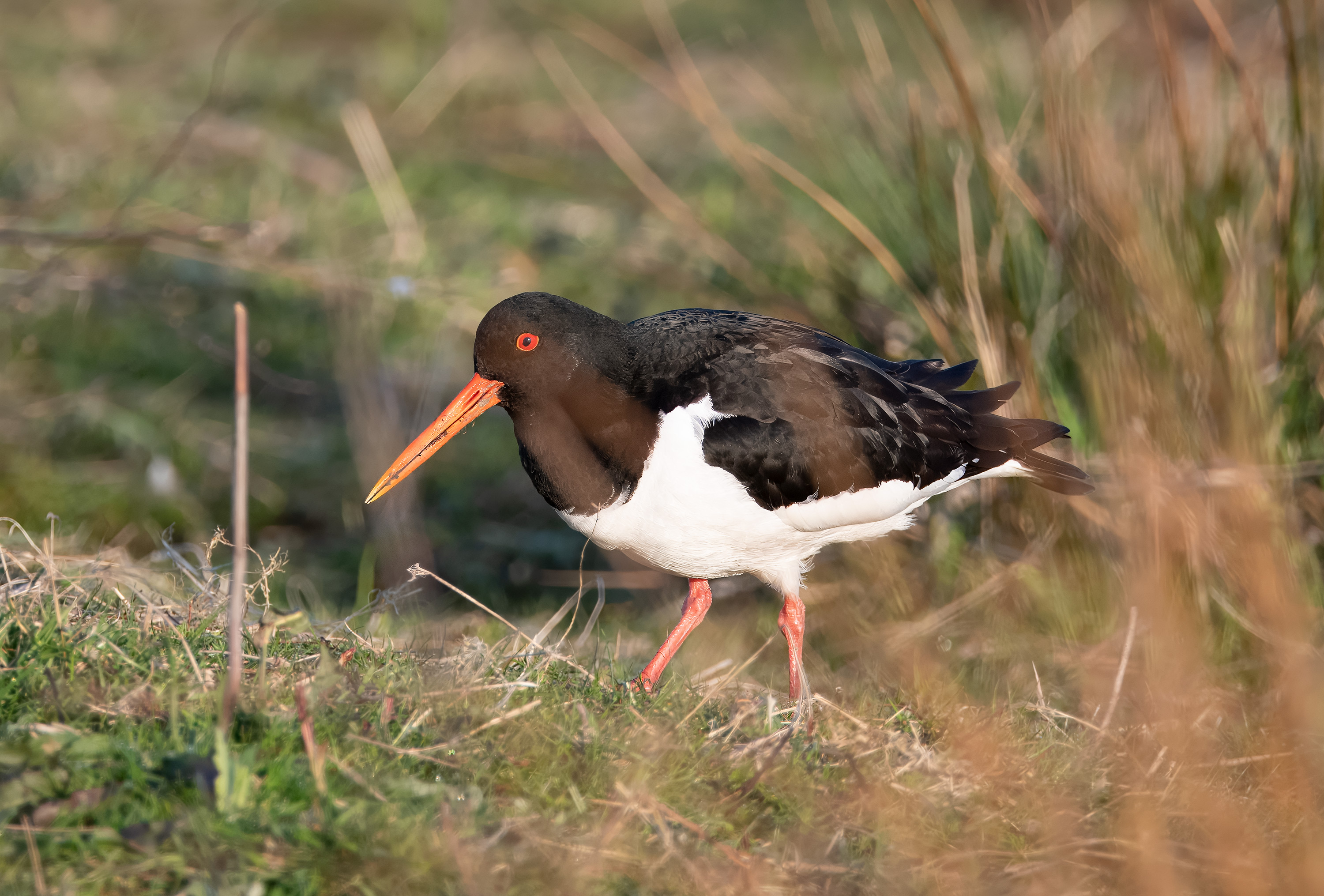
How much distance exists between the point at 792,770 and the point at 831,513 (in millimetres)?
1140

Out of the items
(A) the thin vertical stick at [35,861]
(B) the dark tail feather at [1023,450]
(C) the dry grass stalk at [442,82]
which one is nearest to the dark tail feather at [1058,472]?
(B) the dark tail feather at [1023,450]

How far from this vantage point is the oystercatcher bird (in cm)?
364

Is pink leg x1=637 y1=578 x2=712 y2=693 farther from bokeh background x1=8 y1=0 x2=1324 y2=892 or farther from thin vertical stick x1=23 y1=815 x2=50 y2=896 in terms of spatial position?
thin vertical stick x1=23 y1=815 x2=50 y2=896

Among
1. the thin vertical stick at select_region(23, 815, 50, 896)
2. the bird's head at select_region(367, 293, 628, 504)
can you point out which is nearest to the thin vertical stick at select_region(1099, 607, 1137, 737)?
the bird's head at select_region(367, 293, 628, 504)

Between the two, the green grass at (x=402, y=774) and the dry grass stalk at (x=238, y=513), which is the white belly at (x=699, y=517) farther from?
the dry grass stalk at (x=238, y=513)

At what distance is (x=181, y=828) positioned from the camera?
2.37m

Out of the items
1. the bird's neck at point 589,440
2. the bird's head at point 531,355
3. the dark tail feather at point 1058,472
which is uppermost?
the bird's head at point 531,355

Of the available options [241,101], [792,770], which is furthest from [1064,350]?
[241,101]

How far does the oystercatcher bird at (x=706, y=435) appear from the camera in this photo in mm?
3637

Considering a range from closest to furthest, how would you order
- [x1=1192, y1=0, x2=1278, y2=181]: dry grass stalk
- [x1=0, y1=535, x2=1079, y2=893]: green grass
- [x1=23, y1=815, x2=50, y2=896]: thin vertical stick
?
[x1=23, y1=815, x2=50, y2=896]: thin vertical stick → [x1=0, y1=535, x2=1079, y2=893]: green grass → [x1=1192, y1=0, x2=1278, y2=181]: dry grass stalk

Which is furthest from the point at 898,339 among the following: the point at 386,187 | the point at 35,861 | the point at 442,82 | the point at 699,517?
the point at 442,82

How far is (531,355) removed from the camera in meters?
3.77

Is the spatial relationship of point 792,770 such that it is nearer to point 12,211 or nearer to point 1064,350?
point 1064,350

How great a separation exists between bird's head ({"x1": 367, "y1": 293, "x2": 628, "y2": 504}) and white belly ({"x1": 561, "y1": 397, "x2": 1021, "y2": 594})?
35cm
